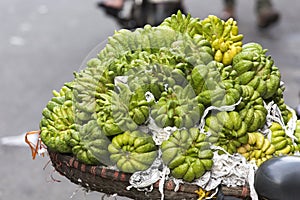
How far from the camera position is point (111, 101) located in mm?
2221

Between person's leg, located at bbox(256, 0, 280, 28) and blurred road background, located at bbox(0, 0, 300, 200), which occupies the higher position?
person's leg, located at bbox(256, 0, 280, 28)

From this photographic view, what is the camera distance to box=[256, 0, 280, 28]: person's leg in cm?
805

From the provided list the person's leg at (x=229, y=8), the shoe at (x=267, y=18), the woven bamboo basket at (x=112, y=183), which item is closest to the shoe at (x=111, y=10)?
the person's leg at (x=229, y=8)

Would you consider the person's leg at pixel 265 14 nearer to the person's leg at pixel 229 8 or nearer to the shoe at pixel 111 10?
the person's leg at pixel 229 8

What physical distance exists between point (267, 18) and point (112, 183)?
6263 mm

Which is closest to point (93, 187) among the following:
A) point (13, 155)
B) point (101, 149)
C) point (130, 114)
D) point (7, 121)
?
point (101, 149)

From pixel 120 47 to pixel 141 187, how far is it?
55 cm

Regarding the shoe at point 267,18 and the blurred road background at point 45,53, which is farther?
the shoe at point 267,18

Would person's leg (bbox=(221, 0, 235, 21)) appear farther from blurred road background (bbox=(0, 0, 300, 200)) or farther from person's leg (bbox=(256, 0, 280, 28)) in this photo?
person's leg (bbox=(256, 0, 280, 28))

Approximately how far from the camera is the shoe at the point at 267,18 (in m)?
8.04

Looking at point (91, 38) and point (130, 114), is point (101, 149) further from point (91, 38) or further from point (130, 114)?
point (91, 38)

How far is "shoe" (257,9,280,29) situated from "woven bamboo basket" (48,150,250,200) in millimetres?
6092

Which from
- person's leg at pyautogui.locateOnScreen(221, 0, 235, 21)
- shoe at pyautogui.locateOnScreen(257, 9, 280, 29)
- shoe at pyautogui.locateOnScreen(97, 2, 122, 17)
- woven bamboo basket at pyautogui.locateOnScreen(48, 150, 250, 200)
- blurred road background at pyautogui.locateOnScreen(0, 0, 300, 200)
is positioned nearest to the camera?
woven bamboo basket at pyautogui.locateOnScreen(48, 150, 250, 200)

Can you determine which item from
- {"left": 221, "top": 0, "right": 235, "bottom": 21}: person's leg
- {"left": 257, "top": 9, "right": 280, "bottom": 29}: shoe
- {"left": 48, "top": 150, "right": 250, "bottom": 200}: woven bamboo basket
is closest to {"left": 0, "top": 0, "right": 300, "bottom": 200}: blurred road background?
{"left": 257, "top": 9, "right": 280, "bottom": 29}: shoe
